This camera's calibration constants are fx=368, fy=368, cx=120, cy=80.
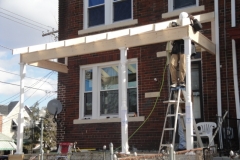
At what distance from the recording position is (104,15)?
41.9 feet

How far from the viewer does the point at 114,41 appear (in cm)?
957

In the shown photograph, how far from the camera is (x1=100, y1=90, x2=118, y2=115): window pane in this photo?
475 inches

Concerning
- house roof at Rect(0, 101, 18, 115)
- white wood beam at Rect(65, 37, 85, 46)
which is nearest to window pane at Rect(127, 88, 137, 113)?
white wood beam at Rect(65, 37, 85, 46)

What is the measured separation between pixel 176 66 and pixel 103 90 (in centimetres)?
368

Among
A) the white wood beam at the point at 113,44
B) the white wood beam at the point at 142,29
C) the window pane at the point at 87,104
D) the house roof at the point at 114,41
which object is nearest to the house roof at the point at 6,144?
the window pane at the point at 87,104

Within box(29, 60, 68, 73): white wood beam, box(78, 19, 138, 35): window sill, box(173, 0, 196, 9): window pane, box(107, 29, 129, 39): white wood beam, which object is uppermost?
box(173, 0, 196, 9): window pane

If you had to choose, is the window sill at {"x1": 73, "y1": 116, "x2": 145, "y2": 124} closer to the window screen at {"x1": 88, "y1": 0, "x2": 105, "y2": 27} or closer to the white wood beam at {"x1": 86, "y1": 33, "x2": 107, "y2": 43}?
the white wood beam at {"x1": 86, "y1": 33, "x2": 107, "y2": 43}

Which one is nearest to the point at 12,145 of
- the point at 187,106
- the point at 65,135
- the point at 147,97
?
the point at 65,135

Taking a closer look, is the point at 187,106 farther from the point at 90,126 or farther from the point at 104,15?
the point at 104,15

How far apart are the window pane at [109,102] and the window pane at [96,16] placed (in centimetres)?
252

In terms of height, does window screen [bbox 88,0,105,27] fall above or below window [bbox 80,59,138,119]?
above

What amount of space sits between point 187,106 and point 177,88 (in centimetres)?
79

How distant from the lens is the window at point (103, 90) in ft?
38.7

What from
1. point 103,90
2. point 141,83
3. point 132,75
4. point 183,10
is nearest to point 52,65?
point 103,90
